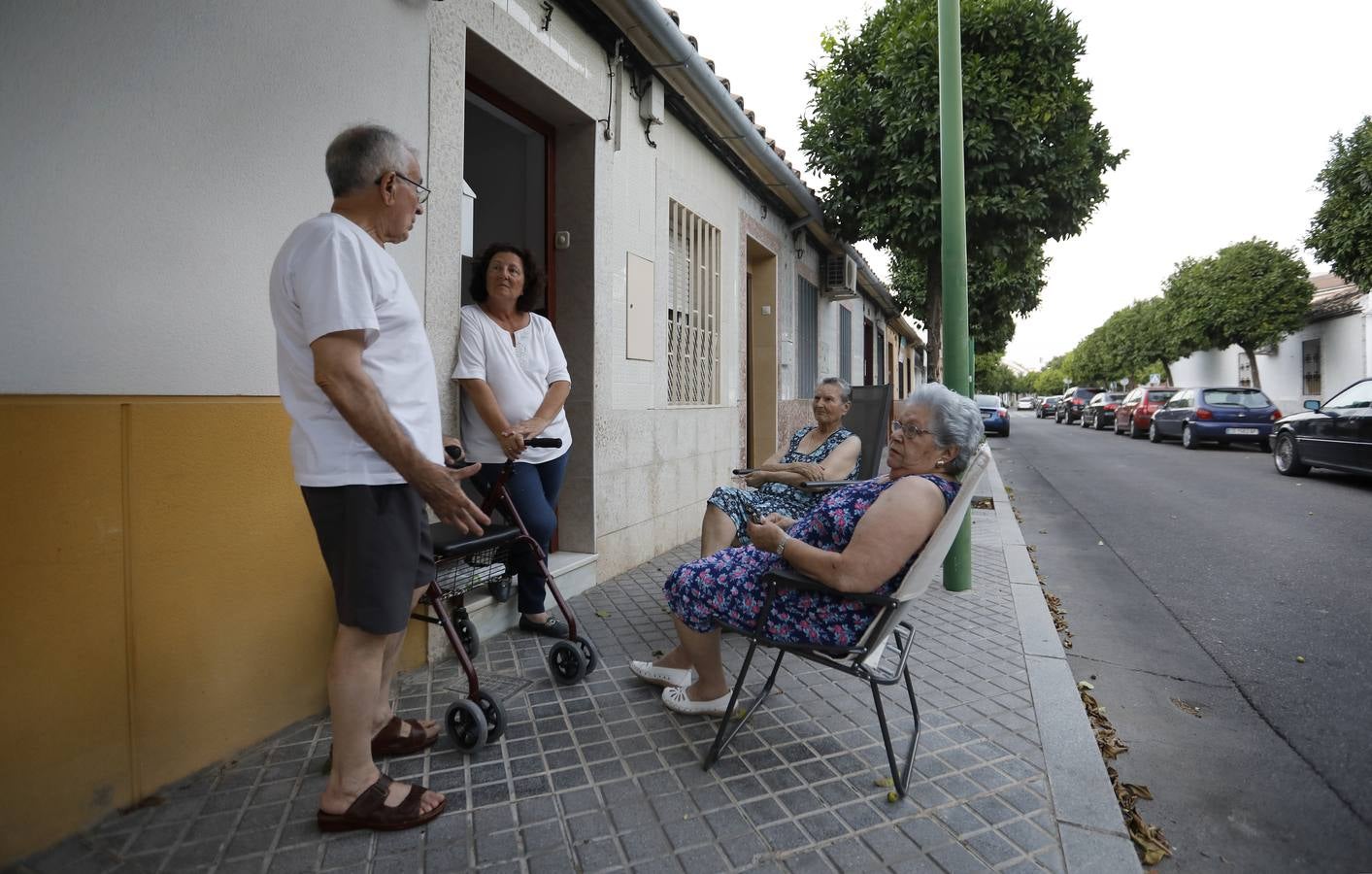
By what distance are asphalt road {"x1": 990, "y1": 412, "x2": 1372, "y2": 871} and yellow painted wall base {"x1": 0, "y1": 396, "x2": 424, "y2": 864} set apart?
9.97 ft

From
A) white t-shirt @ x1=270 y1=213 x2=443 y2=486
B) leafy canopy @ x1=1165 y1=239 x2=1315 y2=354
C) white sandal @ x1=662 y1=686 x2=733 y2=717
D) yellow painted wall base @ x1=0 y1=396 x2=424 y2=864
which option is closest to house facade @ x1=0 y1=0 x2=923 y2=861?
yellow painted wall base @ x1=0 y1=396 x2=424 y2=864

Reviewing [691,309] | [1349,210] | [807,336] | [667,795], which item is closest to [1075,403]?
[1349,210]

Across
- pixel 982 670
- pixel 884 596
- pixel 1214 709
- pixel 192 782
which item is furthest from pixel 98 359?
pixel 1214 709

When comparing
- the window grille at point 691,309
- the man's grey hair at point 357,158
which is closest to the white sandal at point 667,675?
the man's grey hair at point 357,158

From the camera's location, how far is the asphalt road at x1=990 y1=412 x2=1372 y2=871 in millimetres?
2350

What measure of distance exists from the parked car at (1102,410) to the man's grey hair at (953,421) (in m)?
27.2

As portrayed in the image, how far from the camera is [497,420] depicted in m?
3.49

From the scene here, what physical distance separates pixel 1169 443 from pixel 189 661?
20.9m

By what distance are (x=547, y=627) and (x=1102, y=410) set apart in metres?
28.4

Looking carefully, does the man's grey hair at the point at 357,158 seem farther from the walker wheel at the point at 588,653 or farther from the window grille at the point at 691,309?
the window grille at the point at 691,309

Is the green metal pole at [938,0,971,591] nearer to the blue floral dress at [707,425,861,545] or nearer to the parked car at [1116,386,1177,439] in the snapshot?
the blue floral dress at [707,425,861,545]

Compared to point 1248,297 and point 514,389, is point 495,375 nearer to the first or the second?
point 514,389

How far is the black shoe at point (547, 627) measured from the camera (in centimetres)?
371

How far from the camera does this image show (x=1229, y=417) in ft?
50.9
